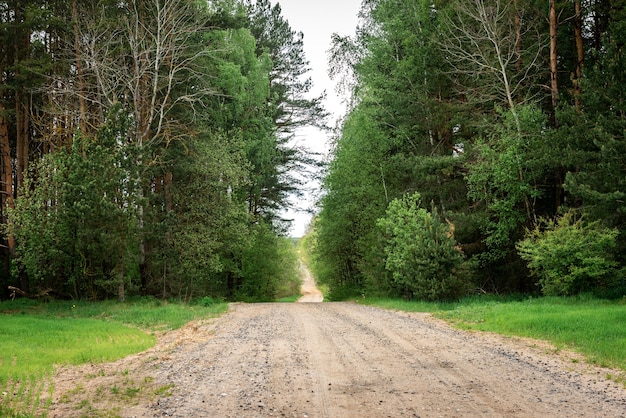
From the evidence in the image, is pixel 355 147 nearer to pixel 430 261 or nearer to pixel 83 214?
pixel 430 261

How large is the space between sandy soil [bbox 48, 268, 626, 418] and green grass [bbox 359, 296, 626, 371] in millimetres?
625

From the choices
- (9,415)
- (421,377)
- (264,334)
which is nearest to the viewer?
(9,415)

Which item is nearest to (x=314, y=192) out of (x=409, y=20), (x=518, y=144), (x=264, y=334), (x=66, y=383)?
(x=409, y=20)

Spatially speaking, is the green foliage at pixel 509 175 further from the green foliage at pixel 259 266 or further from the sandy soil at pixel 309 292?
the sandy soil at pixel 309 292

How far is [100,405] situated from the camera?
6.01 m

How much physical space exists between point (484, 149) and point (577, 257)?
6212 mm

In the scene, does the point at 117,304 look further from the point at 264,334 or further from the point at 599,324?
the point at 599,324

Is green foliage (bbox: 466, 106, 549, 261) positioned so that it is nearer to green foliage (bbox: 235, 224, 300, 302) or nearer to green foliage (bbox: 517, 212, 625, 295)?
green foliage (bbox: 517, 212, 625, 295)

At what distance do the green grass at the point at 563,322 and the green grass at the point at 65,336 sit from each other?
332 inches

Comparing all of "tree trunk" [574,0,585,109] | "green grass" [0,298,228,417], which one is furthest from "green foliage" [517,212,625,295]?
"green grass" [0,298,228,417]

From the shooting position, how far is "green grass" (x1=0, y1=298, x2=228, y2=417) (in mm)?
7296

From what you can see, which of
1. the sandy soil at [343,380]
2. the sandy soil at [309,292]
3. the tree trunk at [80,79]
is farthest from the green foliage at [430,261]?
the sandy soil at [309,292]

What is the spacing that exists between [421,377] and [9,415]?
17.4 ft

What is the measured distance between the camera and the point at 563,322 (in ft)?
36.6
